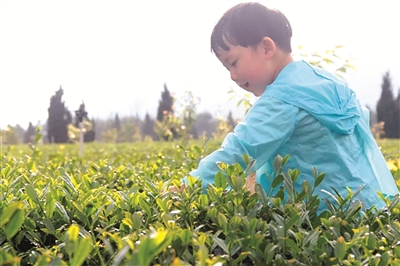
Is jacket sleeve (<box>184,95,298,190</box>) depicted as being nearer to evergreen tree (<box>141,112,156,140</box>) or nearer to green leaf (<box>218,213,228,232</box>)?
green leaf (<box>218,213,228,232</box>)

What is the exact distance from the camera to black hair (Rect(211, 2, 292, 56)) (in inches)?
88.0

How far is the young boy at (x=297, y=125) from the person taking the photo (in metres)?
1.85

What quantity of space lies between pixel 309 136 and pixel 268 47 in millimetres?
507

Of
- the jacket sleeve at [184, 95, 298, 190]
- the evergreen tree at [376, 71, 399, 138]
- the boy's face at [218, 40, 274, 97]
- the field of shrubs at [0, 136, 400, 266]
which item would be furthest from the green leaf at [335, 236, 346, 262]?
the evergreen tree at [376, 71, 399, 138]

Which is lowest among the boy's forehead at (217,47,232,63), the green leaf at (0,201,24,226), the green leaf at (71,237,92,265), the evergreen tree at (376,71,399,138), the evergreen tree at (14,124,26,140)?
the evergreen tree at (376,71,399,138)

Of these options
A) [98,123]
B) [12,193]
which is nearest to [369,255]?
[12,193]

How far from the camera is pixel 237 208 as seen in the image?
1336 mm

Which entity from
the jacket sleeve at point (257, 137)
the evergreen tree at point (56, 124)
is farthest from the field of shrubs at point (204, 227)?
the evergreen tree at point (56, 124)

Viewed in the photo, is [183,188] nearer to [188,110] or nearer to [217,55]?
[217,55]

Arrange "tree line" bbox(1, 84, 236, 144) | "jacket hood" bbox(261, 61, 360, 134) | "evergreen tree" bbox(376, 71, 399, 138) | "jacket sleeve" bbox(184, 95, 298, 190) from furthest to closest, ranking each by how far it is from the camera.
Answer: "evergreen tree" bbox(376, 71, 399, 138) < "tree line" bbox(1, 84, 236, 144) < "jacket hood" bbox(261, 61, 360, 134) < "jacket sleeve" bbox(184, 95, 298, 190)

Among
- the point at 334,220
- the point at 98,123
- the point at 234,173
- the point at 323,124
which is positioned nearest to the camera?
the point at 334,220

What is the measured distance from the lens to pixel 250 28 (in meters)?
2.24

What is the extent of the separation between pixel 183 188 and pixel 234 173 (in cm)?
22

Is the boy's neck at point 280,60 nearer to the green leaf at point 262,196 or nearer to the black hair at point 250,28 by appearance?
the black hair at point 250,28
